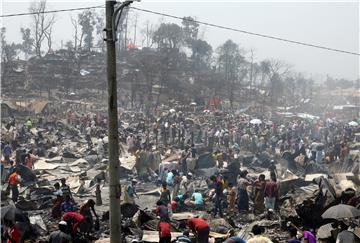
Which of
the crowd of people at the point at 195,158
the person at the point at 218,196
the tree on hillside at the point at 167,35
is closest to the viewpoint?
the crowd of people at the point at 195,158

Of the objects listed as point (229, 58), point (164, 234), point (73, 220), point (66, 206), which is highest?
point (229, 58)

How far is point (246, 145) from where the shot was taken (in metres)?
26.1

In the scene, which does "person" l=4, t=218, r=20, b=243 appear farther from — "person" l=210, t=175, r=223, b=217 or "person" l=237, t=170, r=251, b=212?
"person" l=237, t=170, r=251, b=212

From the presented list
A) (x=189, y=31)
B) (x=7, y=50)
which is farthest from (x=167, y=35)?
(x=7, y=50)

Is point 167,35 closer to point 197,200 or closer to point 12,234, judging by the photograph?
point 197,200

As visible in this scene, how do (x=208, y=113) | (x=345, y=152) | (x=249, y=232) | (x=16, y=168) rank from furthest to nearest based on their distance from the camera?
(x=208, y=113) < (x=345, y=152) < (x=16, y=168) < (x=249, y=232)

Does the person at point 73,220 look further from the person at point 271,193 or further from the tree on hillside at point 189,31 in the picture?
the tree on hillside at point 189,31

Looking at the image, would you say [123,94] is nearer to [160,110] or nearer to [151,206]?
[160,110]

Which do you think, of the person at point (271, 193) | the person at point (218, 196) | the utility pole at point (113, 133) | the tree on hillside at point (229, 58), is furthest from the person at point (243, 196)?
the tree on hillside at point (229, 58)

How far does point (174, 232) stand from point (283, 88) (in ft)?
195

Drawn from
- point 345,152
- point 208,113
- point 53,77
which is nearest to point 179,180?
point 345,152

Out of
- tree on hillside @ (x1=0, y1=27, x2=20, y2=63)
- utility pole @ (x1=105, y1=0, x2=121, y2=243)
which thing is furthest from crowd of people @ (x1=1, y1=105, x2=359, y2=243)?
tree on hillside @ (x1=0, y1=27, x2=20, y2=63)

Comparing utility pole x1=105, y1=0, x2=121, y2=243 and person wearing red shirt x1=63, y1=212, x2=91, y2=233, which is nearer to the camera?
utility pole x1=105, y1=0, x2=121, y2=243

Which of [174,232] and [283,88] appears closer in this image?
[174,232]
